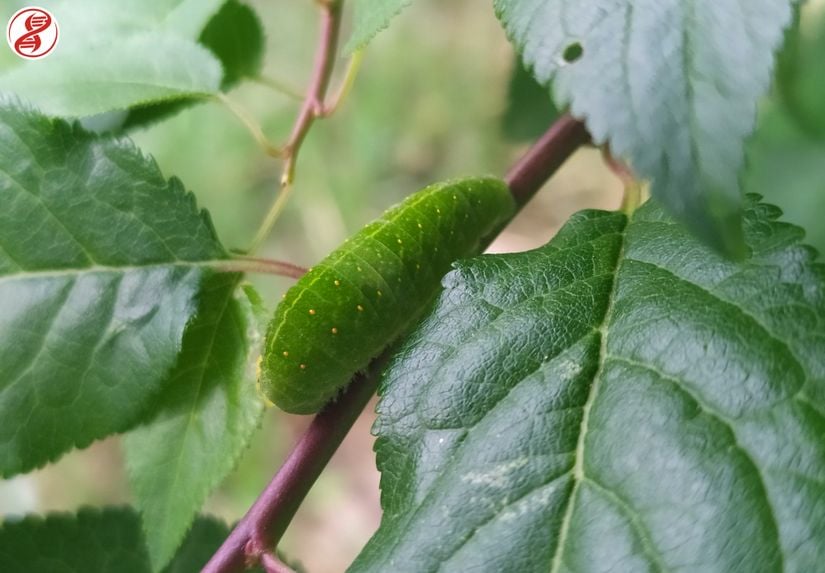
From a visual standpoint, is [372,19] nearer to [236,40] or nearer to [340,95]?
[340,95]

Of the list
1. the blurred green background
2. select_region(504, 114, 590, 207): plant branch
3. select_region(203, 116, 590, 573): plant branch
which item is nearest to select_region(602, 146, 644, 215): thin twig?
select_region(504, 114, 590, 207): plant branch

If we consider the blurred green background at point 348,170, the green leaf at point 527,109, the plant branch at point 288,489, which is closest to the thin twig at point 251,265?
the plant branch at point 288,489

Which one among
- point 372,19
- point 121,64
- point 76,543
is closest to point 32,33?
point 121,64

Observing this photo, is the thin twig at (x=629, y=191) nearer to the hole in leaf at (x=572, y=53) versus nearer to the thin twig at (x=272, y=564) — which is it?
the hole in leaf at (x=572, y=53)

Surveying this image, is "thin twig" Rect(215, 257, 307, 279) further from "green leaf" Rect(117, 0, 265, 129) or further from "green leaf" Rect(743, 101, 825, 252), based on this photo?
"green leaf" Rect(743, 101, 825, 252)

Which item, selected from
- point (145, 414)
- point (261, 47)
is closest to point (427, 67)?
point (261, 47)
